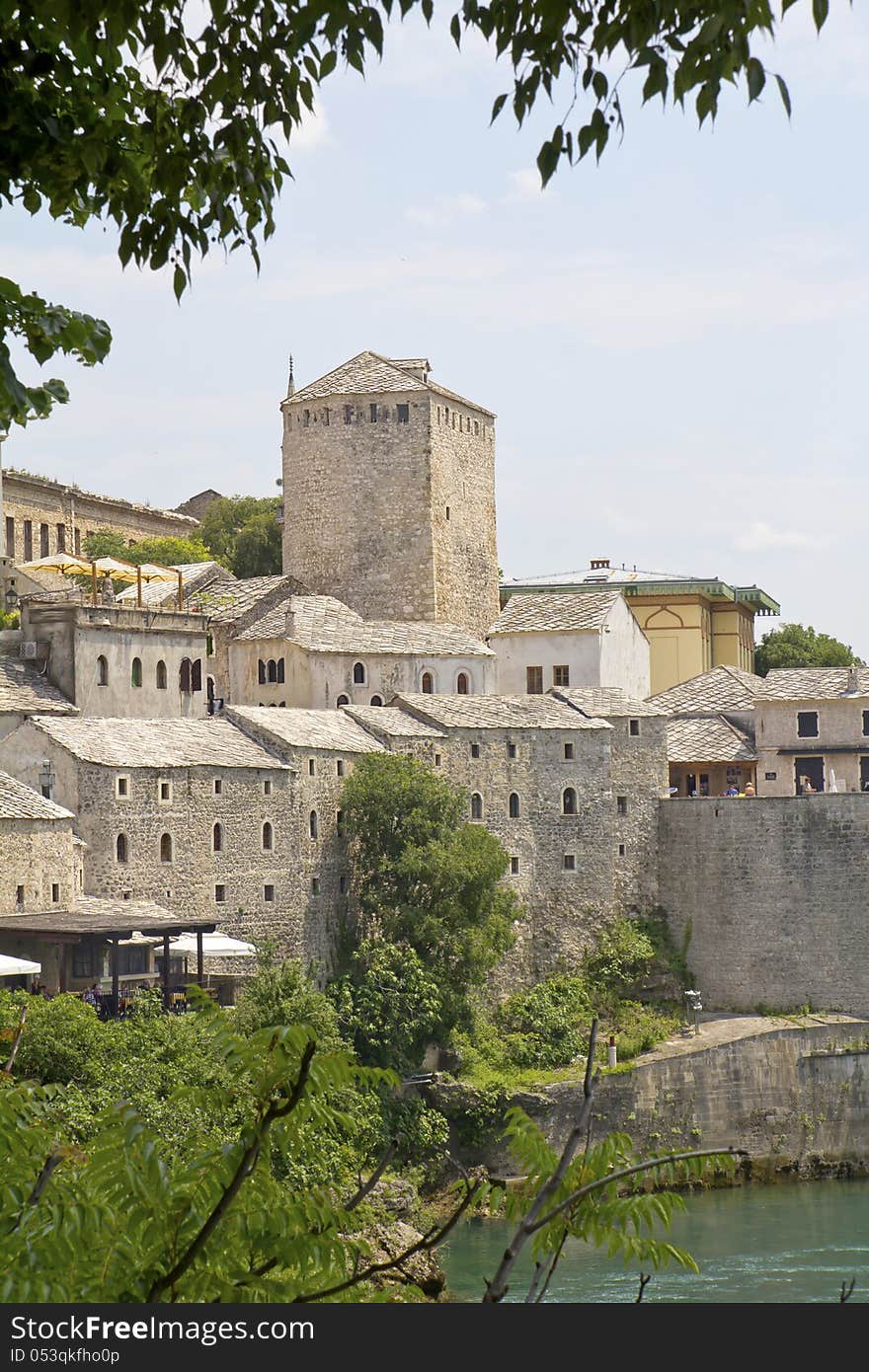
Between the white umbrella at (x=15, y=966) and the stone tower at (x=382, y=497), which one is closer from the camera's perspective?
the white umbrella at (x=15, y=966)

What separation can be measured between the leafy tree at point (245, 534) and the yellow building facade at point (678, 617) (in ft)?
24.2

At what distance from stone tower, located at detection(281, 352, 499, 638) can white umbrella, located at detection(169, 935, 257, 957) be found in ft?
53.1

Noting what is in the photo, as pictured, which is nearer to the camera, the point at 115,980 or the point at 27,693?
the point at 115,980

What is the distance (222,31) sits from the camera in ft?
26.5

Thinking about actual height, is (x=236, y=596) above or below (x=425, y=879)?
above

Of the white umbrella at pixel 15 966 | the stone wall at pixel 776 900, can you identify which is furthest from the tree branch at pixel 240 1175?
the stone wall at pixel 776 900

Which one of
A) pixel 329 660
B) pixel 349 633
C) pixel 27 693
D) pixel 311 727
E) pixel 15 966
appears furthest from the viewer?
pixel 349 633

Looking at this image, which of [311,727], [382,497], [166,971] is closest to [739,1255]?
[166,971]

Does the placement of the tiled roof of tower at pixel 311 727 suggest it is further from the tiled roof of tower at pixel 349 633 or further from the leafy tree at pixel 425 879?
the tiled roof of tower at pixel 349 633

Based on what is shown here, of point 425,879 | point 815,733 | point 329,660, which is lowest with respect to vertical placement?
point 425,879

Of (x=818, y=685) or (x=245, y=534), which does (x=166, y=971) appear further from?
(x=245, y=534)

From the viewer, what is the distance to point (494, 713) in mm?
46188

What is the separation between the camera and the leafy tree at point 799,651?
225ft

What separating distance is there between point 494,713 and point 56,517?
97.7ft
